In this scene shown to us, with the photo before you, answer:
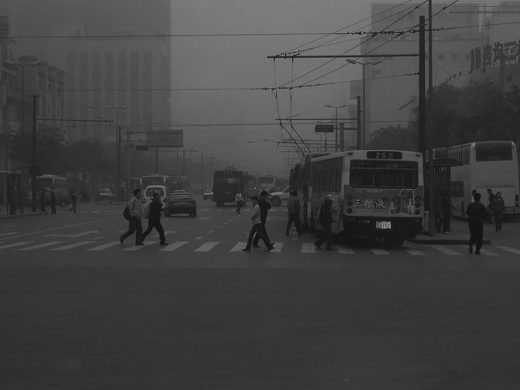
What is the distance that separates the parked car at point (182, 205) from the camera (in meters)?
55.8

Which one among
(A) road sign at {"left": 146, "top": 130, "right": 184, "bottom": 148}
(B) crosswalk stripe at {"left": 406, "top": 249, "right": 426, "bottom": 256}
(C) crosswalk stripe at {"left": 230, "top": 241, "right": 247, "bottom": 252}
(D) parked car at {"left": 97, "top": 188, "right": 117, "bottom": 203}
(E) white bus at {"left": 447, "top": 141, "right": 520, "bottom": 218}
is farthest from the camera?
(D) parked car at {"left": 97, "top": 188, "right": 117, "bottom": 203}

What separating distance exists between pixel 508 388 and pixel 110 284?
982 centimetres

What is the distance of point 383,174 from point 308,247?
11.0 feet

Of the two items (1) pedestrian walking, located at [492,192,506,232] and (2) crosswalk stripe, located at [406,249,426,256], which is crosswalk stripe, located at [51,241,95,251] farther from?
(1) pedestrian walking, located at [492,192,506,232]

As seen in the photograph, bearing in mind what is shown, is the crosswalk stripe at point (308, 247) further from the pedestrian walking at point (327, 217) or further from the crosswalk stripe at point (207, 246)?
the crosswalk stripe at point (207, 246)

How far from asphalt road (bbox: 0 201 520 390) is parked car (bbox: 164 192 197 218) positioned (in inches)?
1323

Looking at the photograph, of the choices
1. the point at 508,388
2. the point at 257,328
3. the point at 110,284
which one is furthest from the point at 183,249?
the point at 508,388

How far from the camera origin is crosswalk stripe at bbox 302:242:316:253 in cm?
2618

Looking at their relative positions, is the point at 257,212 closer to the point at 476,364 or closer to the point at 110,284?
the point at 110,284

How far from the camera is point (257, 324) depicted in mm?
11266

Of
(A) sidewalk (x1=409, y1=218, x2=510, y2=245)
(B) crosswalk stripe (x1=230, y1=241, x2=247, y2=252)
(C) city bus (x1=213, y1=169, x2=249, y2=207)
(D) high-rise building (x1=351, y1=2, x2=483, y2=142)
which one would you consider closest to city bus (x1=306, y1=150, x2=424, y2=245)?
(A) sidewalk (x1=409, y1=218, x2=510, y2=245)

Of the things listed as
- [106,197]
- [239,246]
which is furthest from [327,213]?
[106,197]

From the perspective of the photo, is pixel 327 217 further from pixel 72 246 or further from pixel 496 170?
pixel 496 170

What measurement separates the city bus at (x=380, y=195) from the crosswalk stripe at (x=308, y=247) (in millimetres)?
1058
